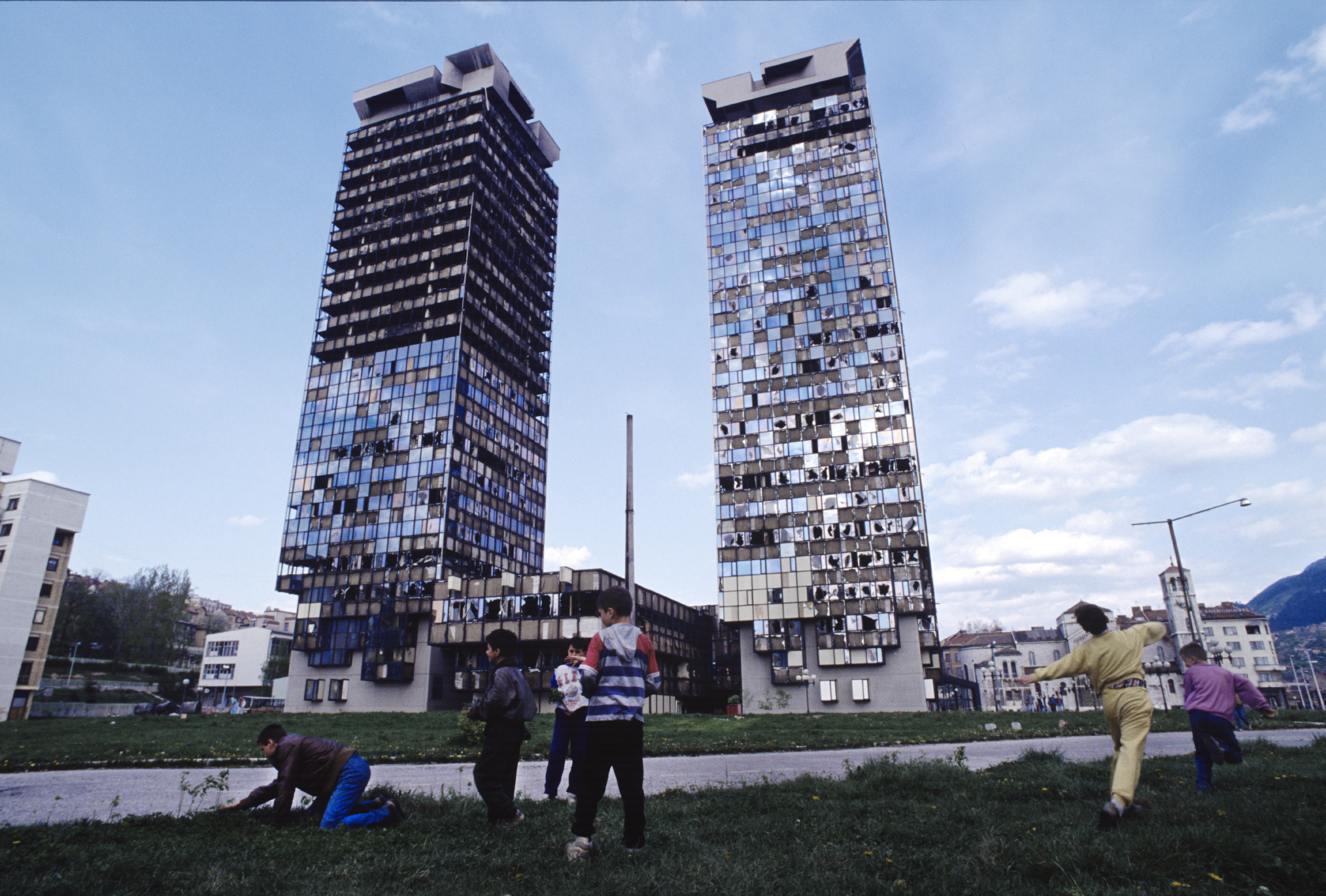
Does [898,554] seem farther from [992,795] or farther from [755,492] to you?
[992,795]

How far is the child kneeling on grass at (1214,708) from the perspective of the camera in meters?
8.66

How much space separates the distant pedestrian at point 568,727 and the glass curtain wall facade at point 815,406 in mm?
57003

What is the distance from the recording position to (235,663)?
4424 inches

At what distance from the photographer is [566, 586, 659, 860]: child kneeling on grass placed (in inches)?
242

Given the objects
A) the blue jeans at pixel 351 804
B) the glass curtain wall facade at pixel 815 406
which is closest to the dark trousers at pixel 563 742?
the blue jeans at pixel 351 804

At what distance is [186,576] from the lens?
111250mm

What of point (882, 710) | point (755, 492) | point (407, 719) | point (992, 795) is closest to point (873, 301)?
point (755, 492)

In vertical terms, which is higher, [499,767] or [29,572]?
[29,572]

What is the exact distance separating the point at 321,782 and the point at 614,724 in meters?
4.36

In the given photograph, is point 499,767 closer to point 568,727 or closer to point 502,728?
point 502,728

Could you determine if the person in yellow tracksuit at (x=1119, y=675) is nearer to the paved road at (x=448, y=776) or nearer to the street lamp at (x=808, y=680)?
the paved road at (x=448, y=776)

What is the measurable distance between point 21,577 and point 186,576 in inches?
1557

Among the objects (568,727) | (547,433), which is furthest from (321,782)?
(547,433)

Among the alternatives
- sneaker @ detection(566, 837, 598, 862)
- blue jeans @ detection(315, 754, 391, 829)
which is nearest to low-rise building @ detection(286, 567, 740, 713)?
blue jeans @ detection(315, 754, 391, 829)
